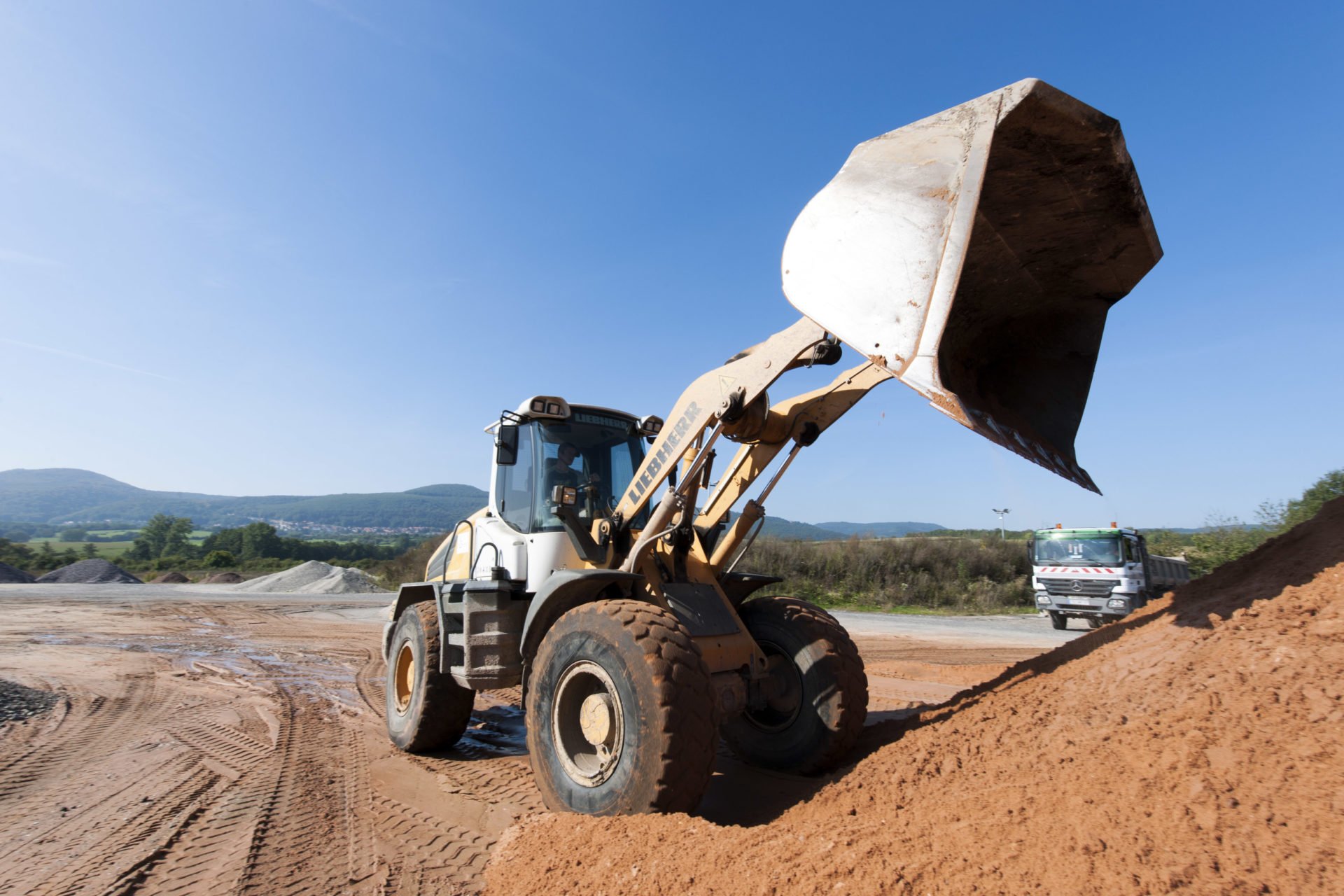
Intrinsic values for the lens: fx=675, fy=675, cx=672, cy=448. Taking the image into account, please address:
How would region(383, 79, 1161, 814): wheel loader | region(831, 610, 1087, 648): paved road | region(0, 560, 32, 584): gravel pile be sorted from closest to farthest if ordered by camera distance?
region(383, 79, 1161, 814): wheel loader → region(831, 610, 1087, 648): paved road → region(0, 560, 32, 584): gravel pile

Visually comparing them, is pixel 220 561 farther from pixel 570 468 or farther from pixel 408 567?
pixel 570 468

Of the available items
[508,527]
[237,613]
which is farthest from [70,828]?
[237,613]

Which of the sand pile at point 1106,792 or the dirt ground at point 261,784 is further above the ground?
the sand pile at point 1106,792

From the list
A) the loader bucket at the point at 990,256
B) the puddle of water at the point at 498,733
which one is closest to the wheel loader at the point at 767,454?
the loader bucket at the point at 990,256

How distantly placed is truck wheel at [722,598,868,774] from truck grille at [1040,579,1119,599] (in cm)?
1332

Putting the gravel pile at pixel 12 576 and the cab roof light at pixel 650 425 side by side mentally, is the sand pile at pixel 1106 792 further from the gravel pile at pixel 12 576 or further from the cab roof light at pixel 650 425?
the gravel pile at pixel 12 576

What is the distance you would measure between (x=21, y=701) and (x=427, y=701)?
5186mm

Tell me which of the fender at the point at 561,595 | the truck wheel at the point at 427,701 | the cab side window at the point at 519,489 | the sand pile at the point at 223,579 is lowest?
the sand pile at the point at 223,579

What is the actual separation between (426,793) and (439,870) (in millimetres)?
1310

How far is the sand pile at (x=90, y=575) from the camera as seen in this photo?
3062 cm

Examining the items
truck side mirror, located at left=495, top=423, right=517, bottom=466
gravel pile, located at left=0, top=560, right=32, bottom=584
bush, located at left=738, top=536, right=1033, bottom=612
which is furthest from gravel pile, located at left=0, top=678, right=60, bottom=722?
gravel pile, located at left=0, top=560, right=32, bottom=584

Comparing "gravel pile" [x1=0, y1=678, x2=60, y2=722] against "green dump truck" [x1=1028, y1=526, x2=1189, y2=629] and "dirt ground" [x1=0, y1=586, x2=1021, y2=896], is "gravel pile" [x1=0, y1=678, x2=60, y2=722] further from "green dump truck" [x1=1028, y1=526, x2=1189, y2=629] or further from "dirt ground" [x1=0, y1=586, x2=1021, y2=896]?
"green dump truck" [x1=1028, y1=526, x2=1189, y2=629]

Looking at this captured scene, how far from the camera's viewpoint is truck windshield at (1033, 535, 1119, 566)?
15.2 metres

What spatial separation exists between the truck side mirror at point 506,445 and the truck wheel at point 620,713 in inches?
66.1
